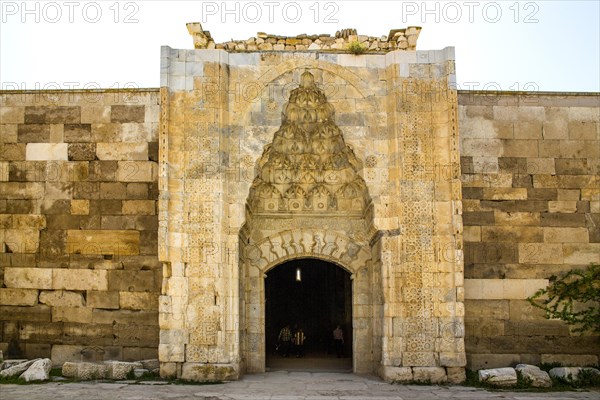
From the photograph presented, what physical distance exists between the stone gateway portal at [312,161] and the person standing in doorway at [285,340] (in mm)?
3002

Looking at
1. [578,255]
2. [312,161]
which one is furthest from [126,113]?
[578,255]

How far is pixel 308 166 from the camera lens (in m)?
9.90

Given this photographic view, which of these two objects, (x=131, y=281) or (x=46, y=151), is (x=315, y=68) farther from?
(x=46, y=151)

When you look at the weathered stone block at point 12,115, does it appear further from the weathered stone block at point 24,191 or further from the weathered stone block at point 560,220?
the weathered stone block at point 560,220

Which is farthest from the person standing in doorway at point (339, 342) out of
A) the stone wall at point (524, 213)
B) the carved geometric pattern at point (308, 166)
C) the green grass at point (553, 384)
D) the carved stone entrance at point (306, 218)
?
the green grass at point (553, 384)

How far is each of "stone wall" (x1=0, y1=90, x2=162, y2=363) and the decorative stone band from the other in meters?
1.26

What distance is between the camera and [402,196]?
912cm

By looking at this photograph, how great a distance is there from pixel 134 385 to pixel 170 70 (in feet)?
14.7

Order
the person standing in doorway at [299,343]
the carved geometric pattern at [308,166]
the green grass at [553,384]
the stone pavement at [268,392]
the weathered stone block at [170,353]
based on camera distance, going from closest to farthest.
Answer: the stone pavement at [268,392], the green grass at [553,384], the weathered stone block at [170,353], the carved geometric pattern at [308,166], the person standing in doorway at [299,343]

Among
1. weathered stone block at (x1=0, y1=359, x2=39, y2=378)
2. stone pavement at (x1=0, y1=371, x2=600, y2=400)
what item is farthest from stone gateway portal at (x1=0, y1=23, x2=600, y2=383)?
weathered stone block at (x1=0, y1=359, x2=39, y2=378)

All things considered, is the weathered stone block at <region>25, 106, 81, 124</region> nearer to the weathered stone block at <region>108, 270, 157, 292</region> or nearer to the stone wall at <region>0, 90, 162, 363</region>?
the stone wall at <region>0, 90, 162, 363</region>

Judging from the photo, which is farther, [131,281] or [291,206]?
[291,206]

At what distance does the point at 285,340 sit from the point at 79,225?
16.1ft

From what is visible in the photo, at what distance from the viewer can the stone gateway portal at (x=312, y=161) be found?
8875mm
